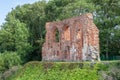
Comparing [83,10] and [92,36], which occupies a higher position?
[83,10]

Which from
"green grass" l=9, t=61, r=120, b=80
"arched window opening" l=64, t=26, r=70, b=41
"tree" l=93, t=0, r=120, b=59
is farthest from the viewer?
"tree" l=93, t=0, r=120, b=59

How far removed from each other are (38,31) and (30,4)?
5172 mm

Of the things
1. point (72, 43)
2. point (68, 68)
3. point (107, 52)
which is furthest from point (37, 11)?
point (68, 68)

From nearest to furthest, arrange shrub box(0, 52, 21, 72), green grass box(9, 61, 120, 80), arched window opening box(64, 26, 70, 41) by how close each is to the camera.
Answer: green grass box(9, 61, 120, 80)
arched window opening box(64, 26, 70, 41)
shrub box(0, 52, 21, 72)

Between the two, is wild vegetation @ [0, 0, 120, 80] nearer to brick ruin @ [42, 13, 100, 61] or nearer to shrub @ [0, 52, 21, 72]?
shrub @ [0, 52, 21, 72]

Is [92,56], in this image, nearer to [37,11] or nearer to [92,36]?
[92,36]

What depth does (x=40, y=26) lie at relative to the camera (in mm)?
45844

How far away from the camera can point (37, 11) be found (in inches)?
1822

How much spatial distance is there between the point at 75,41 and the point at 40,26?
18701 mm

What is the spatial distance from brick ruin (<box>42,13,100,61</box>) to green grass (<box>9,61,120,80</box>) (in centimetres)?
356

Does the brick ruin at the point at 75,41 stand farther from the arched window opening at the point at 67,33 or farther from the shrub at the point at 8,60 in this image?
the shrub at the point at 8,60

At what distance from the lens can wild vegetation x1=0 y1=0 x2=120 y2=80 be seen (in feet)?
118

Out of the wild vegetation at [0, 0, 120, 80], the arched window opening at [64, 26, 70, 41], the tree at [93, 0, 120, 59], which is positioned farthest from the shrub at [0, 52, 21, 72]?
the tree at [93, 0, 120, 59]

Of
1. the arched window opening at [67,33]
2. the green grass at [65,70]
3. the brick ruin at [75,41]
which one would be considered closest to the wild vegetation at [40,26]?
the arched window opening at [67,33]
